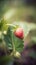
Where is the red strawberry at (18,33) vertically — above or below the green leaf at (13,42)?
above

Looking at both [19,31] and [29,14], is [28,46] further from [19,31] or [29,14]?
[29,14]

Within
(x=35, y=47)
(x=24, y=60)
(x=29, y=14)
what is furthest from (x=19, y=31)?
(x=29, y=14)

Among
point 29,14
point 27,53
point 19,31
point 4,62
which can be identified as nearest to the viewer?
point 19,31

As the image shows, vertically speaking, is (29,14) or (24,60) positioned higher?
(29,14)

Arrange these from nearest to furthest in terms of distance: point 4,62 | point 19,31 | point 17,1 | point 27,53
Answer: point 19,31 → point 4,62 → point 27,53 → point 17,1

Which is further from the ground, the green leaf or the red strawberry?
the red strawberry

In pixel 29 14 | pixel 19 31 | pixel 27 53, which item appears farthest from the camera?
pixel 29 14

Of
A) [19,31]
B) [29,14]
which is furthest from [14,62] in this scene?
[29,14]

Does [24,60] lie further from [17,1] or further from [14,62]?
[17,1]

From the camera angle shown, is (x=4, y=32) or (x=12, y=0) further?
(x=12, y=0)
